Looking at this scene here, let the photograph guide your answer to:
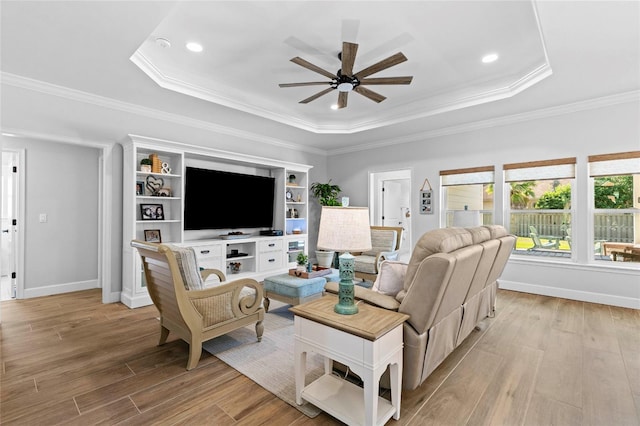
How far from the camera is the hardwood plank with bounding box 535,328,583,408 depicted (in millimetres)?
2033

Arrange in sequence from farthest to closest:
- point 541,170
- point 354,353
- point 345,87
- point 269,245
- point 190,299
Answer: point 269,245 < point 541,170 < point 345,87 < point 190,299 < point 354,353

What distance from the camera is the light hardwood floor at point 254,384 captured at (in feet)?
5.98

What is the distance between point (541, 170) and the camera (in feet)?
14.8

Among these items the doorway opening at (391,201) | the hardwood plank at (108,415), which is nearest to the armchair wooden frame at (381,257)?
the doorway opening at (391,201)

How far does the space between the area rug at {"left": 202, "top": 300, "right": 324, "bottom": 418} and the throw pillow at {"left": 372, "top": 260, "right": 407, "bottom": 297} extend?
819mm

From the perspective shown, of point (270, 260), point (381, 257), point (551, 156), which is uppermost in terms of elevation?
point (551, 156)

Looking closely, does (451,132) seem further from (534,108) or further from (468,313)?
(468,313)

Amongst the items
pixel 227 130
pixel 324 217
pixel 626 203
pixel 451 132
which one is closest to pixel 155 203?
pixel 227 130

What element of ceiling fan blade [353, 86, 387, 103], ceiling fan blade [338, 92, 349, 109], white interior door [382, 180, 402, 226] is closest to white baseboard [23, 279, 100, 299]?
ceiling fan blade [338, 92, 349, 109]

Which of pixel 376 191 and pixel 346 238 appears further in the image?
pixel 376 191

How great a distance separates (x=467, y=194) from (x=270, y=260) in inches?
144

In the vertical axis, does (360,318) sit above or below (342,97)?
below

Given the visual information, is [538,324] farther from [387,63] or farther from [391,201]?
[391,201]

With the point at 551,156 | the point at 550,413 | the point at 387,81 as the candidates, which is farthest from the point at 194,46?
the point at 551,156
